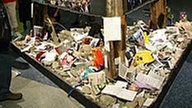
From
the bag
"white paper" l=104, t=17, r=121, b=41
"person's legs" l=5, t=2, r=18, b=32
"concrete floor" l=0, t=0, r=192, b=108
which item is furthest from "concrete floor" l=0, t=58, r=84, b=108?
"person's legs" l=5, t=2, r=18, b=32

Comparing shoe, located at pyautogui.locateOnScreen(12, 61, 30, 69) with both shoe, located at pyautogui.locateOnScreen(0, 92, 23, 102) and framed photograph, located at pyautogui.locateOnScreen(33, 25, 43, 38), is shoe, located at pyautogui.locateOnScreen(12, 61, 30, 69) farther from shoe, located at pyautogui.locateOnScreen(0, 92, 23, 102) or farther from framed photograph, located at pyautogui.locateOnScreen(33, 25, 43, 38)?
shoe, located at pyautogui.locateOnScreen(0, 92, 23, 102)

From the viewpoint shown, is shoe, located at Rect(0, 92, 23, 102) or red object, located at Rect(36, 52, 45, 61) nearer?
shoe, located at Rect(0, 92, 23, 102)

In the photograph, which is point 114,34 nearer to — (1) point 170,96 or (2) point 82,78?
(2) point 82,78

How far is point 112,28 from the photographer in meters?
2.44

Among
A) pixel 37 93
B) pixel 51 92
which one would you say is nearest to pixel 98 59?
pixel 51 92

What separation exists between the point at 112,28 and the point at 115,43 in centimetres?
20

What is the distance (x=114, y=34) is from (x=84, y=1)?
530 mm

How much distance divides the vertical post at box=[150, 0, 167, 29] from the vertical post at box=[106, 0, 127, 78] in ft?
3.53

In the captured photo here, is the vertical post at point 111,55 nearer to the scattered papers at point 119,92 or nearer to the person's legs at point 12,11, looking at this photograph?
the scattered papers at point 119,92

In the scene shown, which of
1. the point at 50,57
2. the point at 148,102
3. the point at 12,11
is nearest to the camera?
the point at 148,102

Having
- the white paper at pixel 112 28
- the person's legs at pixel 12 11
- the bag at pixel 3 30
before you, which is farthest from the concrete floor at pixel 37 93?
the person's legs at pixel 12 11

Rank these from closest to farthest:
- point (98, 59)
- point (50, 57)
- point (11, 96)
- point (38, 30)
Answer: point (11, 96)
point (98, 59)
point (50, 57)
point (38, 30)

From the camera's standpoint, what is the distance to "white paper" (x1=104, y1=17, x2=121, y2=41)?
241 centimetres

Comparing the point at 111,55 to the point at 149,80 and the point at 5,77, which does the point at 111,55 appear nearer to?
the point at 149,80
